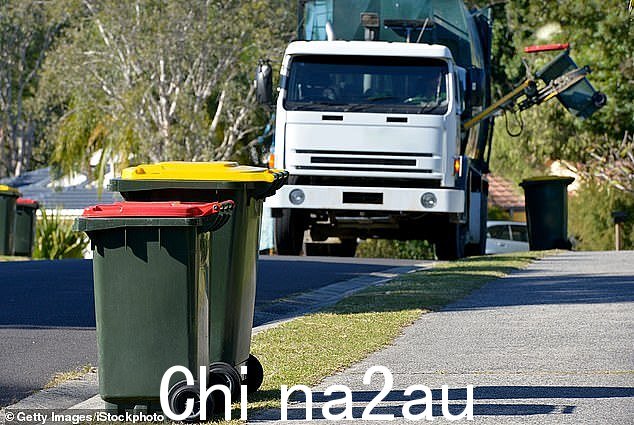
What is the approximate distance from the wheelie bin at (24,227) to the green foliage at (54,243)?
0.68 metres

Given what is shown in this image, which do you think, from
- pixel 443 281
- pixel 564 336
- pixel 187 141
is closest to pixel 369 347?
pixel 564 336

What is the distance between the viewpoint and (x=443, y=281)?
45.7 feet

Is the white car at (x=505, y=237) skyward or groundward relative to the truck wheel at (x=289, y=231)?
groundward

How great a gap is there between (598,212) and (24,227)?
15.1 metres

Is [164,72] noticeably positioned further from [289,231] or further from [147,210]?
[147,210]

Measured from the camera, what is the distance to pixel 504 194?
169 ft

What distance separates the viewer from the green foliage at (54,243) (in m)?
25.1

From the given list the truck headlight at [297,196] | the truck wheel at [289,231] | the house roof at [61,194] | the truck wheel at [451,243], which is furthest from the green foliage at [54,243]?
the house roof at [61,194]

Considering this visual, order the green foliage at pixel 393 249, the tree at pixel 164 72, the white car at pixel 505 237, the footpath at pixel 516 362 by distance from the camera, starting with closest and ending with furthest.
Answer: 1. the footpath at pixel 516 362
2. the green foliage at pixel 393 249
3. the white car at pixel 505 237
4. the tree at pixel 164 72

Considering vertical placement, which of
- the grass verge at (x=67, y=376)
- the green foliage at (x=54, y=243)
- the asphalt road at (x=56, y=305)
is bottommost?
the green foliage at (x=54, y=243)

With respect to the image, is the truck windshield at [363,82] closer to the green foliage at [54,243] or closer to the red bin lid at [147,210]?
the green foliage at [54,243]

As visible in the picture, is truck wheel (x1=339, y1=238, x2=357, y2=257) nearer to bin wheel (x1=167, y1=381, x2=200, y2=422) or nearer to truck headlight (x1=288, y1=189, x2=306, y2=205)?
truck headlight (x1=288, y1=189, x2=306, y2=205)

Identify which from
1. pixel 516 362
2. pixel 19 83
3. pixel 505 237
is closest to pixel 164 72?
pixel 505 237

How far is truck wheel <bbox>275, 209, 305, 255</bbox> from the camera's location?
19.2 metres
